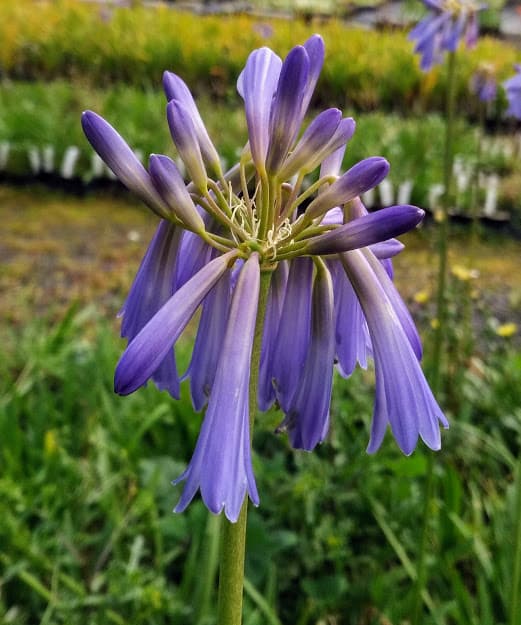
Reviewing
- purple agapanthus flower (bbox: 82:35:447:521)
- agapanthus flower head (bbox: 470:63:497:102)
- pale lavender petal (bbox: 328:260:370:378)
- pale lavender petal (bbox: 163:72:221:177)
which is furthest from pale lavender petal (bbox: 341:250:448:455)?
agapanthus flower head (bbox: 470:63:497:102)

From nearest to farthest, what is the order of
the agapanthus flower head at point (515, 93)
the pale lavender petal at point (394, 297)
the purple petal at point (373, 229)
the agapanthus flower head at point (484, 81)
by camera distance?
the purple petal at point (373, 229) → the pale lavender petal at point (394, 297) → the agapanthus flower head at point (515, 93) → the agapanthus flower head at point (484, 81)

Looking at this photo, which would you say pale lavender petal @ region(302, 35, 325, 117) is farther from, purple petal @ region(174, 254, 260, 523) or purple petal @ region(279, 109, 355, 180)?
purple petal @ region(174, 254, 260, 523)

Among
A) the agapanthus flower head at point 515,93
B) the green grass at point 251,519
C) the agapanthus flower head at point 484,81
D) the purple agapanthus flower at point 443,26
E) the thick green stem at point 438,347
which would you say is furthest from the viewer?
the agapanthus flower head at point 484,81

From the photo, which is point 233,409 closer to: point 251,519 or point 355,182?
point 355,182

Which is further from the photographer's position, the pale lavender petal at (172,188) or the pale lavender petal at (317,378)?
the pale lavender petal at (317,378)

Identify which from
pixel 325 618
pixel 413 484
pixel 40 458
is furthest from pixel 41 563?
pixel 413 484

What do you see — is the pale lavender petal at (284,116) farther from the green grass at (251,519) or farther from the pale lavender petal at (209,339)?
the green grass at (251,519)

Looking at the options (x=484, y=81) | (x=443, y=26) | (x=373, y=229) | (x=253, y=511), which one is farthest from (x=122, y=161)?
(x=484, y=81)

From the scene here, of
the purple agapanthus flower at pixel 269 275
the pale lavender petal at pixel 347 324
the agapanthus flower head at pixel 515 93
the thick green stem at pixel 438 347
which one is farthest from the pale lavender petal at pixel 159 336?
the agapanthus flower head at pixel 515 93
